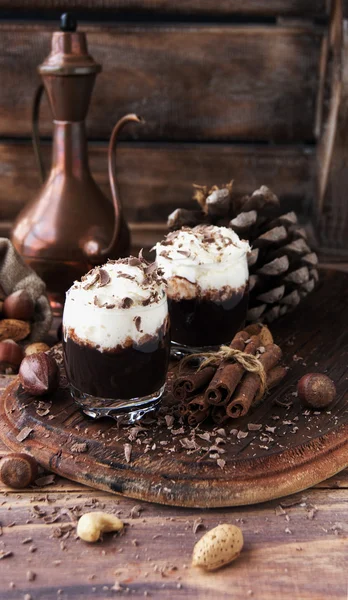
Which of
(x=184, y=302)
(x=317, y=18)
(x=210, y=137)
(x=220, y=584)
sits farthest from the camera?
(x=210, y=137)

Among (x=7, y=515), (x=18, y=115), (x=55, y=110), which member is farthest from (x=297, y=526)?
(x=18, y=115)

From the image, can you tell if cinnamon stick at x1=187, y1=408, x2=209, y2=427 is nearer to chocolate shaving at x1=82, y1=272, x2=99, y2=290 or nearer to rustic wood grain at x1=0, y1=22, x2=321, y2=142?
chocolate shaving at x1=82, y1=272, x2=99, y2=290

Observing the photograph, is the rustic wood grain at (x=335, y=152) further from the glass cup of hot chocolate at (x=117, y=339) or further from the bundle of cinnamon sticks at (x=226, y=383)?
the glass cup of hot chocolate at (x=117, y=339)

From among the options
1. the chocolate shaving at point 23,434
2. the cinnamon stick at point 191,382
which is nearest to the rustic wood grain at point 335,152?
the cinnamon stick at point 191,382

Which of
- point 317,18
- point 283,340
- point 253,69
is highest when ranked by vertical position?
point 317,18

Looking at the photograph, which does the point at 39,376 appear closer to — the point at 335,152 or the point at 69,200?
the point at 69,200

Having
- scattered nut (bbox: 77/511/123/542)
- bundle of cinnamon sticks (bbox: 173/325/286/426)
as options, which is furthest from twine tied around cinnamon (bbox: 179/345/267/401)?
scattered nut (bbox: 77/511/123/542)

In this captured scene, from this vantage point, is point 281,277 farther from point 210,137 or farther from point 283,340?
point 210,137
